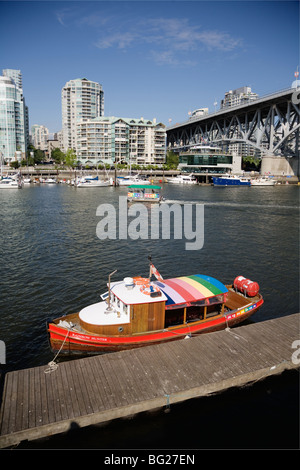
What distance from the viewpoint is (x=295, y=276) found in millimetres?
23516

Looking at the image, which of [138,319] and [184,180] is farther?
[184,180]

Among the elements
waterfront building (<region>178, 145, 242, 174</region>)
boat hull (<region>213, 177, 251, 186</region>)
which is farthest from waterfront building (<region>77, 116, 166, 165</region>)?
boat hull (<region>213, 177, 251, 186</region>)

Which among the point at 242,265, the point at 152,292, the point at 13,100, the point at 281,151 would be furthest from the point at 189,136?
the point at 152,292

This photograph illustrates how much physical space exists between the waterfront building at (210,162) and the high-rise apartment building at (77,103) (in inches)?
2505

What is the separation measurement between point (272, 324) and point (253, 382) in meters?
3.87

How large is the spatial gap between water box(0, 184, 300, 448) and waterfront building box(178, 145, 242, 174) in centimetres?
8833

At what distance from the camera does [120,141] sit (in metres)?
144

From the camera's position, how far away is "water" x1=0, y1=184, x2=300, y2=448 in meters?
13.2

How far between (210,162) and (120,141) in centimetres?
4081

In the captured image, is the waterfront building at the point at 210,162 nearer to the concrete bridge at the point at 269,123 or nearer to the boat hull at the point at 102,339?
the concrete bridge at the point at 269,123

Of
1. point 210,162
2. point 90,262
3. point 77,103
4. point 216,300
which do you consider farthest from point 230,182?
point 216,300

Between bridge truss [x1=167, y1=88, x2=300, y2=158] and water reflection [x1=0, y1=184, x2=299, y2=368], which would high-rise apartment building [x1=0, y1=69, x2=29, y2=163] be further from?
water reflection [x1=0, y1=184, x2=299, y2=368]

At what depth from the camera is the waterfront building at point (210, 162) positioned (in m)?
130

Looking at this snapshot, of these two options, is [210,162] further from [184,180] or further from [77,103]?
[77,103]
